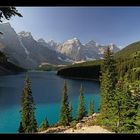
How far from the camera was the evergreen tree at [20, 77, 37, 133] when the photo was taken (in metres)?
9.48

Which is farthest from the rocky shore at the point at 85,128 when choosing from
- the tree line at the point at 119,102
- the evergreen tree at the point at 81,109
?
the evergreen tree at the point at 81,109

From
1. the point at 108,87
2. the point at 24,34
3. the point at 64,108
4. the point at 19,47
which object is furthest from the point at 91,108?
the point at 24,34

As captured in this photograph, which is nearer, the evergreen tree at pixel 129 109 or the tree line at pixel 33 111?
the evergreen tree at pixel 129 109

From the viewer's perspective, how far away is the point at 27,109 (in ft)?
33.0

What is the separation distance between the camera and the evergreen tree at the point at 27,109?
9.48 m

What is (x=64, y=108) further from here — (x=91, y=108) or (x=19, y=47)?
(x=19, y=47)

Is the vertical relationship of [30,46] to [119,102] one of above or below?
above

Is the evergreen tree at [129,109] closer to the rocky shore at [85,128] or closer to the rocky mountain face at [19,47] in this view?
the rocky shore at [85,128]

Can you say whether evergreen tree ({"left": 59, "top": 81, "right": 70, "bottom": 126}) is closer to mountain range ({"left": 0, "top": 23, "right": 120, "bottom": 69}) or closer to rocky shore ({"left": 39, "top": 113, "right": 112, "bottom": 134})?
rocky shore ({"left": 39, "top": 113, "right": 112, "bottom": 134})

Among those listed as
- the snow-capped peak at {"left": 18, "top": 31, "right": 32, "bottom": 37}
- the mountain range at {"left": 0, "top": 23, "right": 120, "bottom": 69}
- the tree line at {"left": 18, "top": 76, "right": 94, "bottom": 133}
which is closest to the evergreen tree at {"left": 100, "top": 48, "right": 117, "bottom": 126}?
the mountain range at {"left": 0, "top": 23, "right": 120, "bottom": 69}

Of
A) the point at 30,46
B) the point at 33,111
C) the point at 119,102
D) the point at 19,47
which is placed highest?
→ the point at 30,46

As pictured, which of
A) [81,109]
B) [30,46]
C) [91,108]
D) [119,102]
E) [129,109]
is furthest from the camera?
[81,109]

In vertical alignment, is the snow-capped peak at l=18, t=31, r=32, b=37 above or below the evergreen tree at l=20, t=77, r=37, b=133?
above
